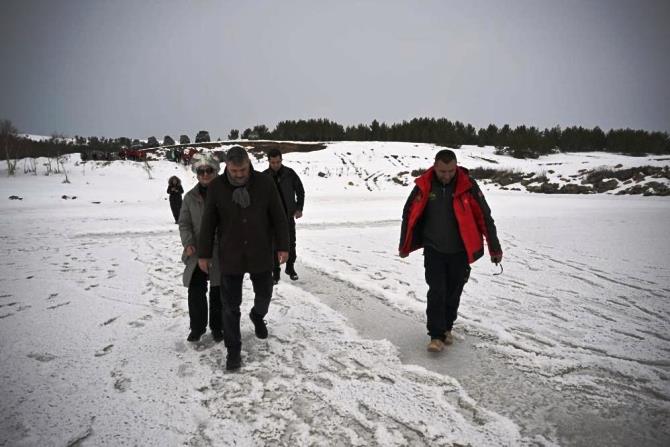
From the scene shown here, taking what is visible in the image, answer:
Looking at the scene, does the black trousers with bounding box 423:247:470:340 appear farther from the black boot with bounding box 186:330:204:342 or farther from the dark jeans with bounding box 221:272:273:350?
the black boot with bounding box 186:330:204:342

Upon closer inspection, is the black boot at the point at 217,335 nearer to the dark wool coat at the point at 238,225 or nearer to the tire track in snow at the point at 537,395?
the dark wool coat at the point at 238,225

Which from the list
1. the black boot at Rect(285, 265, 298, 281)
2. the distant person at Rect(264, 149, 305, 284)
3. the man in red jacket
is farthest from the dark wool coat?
the black boot at Rect(285, 265, 298, 281)

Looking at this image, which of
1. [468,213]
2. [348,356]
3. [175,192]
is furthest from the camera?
[175,192]

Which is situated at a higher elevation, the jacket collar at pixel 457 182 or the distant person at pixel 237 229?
the jacket collar at pixel 457 182

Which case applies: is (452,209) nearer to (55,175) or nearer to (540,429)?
(540,429)

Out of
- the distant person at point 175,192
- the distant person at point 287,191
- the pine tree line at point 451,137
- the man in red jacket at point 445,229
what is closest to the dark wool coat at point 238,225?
the man in red jacket at point 445,229

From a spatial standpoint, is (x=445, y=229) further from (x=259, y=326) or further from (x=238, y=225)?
(x=259, y=326)

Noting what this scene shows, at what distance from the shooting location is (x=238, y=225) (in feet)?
10.0

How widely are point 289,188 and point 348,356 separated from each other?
9.78 feet

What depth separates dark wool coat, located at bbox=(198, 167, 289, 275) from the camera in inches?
119

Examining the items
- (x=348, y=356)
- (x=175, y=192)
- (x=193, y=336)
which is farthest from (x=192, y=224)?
(x=175, y=192)

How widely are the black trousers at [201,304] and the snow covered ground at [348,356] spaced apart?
0.62ft

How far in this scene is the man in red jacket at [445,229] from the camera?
3.36 metres

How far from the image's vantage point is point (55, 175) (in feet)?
87.4
